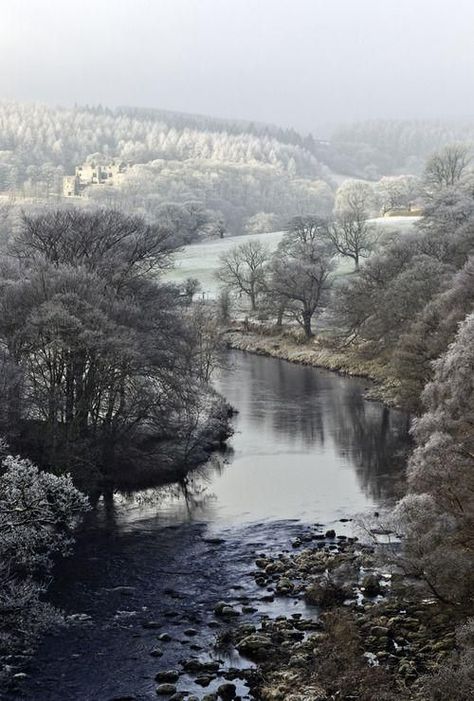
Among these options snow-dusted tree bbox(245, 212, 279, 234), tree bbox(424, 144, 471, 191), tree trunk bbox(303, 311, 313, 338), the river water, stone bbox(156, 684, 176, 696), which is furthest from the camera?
snow-dusted tree bbox(245, 212, 279, 234)

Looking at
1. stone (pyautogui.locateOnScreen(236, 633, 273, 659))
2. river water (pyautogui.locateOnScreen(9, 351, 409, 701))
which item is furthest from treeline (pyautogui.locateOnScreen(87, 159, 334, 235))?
stone (pyautogui.locateOnScreen(236, 633, 273, 659))

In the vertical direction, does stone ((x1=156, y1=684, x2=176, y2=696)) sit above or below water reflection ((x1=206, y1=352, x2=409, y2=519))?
above

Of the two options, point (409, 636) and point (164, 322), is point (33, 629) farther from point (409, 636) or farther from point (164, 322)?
point (164, 322)

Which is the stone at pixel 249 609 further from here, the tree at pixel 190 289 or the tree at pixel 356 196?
the tree at pixel 356 196

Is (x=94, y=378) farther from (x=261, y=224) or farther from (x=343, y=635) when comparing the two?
(x=261, y=224)

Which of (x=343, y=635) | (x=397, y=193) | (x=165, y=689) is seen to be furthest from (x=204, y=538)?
(x=397, y=193)

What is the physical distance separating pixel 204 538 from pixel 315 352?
1750 inches

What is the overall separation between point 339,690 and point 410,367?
2690cm

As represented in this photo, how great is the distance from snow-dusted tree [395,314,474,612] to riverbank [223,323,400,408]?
2739cm

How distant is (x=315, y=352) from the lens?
76062 millimetres

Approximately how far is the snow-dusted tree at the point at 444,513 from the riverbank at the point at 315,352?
27.4 meters

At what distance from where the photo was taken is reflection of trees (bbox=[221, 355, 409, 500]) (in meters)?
42.4

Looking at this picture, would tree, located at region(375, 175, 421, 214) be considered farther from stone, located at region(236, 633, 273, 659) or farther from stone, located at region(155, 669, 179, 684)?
stone, located at region(155, 669, 179, 684)

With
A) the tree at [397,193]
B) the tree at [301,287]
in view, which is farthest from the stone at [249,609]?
the tree at [397,193]
